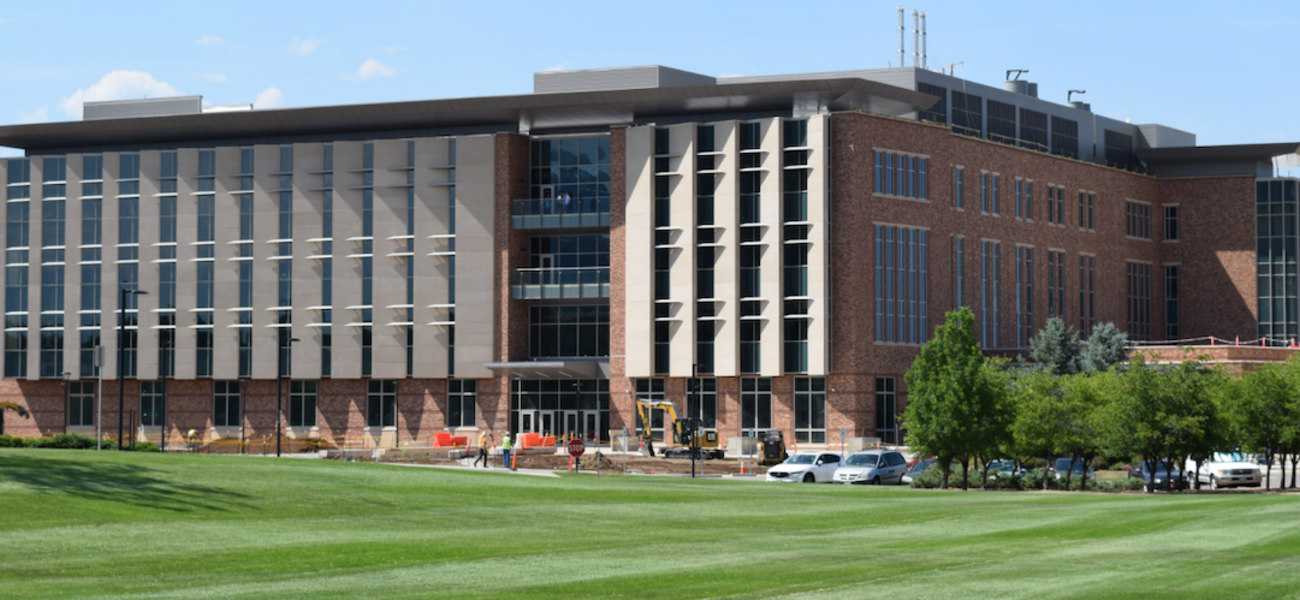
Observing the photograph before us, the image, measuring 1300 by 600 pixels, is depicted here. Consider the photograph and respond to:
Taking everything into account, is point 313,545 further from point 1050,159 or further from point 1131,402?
point 1050,159

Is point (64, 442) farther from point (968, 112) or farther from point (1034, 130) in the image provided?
point (1034, 130)

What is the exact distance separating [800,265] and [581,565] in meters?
57.9

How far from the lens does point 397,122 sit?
89812mm

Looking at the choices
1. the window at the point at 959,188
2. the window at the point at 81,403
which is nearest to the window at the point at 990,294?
the window at the point at 959,188

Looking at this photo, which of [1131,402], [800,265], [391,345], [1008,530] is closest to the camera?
[1008,530]

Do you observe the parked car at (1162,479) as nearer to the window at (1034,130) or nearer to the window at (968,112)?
the window at (968,112)

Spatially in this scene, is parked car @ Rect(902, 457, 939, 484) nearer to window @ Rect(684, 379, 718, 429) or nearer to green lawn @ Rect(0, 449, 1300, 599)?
green lawn @ Rect(0, 449, 1300, 599)

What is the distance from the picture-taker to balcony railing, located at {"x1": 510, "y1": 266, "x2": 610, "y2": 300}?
85938 mm

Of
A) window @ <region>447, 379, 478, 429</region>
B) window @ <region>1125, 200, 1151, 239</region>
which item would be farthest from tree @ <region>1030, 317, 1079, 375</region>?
window @ <region>447, 379, 478, 429</region>

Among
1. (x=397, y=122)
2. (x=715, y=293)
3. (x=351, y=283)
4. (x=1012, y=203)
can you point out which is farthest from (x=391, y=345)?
(x=1012, y=203)

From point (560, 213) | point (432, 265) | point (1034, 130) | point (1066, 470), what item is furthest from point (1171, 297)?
point (432, 265)

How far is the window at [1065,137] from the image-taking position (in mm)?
98588

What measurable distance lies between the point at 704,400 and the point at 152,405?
33.7 metres

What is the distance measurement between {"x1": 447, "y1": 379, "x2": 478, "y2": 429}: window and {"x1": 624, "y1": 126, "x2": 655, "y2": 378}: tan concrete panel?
32.7ft
